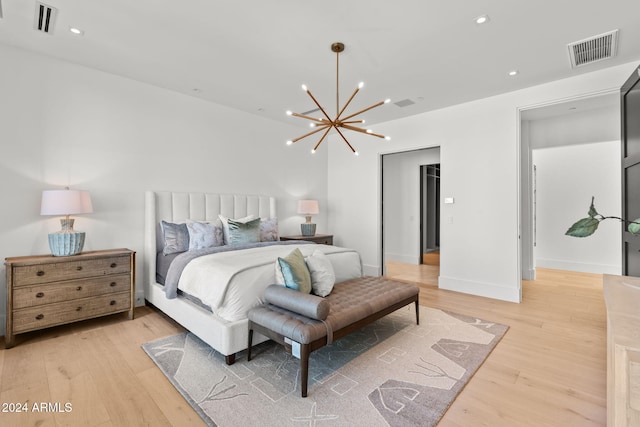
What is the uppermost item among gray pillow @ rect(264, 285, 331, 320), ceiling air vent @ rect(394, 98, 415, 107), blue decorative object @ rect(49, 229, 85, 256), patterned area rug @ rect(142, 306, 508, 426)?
ceiling air vent @ rect(394, 98, 415, 107)

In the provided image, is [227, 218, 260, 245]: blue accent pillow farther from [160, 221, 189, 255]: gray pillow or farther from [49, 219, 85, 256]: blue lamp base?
[49, 219, 85, 256]: blue lamp base

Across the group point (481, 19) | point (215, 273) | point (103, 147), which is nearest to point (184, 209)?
point (103, 147)

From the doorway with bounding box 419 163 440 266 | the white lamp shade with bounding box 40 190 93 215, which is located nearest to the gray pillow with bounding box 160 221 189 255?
the white lamp shade with bounding box 40 190 93 215

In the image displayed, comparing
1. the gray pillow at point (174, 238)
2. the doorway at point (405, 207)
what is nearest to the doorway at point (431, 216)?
the doorway at point (405, 207)

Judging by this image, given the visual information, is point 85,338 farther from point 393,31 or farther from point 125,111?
point 393,31

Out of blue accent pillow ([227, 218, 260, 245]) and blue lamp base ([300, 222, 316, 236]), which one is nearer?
blue accent pillow ([227, 218, 260, 245])

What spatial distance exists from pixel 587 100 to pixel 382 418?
4.31m

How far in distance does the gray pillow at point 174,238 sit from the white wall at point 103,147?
0.46 m

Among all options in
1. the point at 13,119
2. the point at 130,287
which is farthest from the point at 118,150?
the point at 130,287

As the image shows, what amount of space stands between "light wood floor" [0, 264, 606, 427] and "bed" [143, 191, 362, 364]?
1.32 feet

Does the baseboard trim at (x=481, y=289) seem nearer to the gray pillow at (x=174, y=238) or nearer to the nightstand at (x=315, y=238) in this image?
the nightstand at (x=315, y=238)

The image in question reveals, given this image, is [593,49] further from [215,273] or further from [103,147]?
[103,147]

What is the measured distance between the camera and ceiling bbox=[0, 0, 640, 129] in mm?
2395

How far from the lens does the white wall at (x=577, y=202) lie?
214 inches
